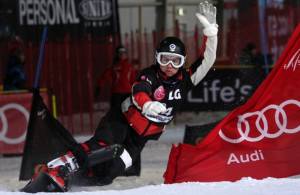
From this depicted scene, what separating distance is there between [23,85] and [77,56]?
1.54m

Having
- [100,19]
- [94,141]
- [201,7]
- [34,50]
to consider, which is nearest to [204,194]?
[94,141]

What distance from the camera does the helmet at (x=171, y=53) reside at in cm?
661

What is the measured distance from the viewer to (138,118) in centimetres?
669

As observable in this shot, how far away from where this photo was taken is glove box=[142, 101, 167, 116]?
618cm

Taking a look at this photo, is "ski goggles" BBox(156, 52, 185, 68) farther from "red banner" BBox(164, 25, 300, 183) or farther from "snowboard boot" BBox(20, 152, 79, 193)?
"snowboard boot" BBox(20, 152, 79, 193)

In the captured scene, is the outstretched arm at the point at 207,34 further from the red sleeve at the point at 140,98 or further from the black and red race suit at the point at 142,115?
the red sleeve at the point at 140,98

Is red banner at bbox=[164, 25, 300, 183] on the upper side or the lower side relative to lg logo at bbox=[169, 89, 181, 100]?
lower

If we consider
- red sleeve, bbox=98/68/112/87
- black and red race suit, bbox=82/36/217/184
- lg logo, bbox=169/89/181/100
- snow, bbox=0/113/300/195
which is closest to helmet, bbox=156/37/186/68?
black and red race suit, bbox=82/36/217/184

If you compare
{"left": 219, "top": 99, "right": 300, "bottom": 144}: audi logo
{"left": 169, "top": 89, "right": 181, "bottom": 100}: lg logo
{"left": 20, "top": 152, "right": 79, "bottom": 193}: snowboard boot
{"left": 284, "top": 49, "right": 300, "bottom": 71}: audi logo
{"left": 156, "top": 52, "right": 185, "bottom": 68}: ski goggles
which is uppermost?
{"left": 156, "top": 52, "right": 185, "bottom": 68}: ski goggles

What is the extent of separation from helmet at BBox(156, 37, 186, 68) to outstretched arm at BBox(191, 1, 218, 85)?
11.7 inches

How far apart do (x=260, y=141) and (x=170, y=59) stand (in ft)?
4.08

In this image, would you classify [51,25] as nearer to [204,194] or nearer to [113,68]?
[113,68]

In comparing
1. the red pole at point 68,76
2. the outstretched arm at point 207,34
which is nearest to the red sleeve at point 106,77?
the red pole at point 68,76

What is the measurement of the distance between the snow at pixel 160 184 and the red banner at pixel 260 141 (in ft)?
0.99
